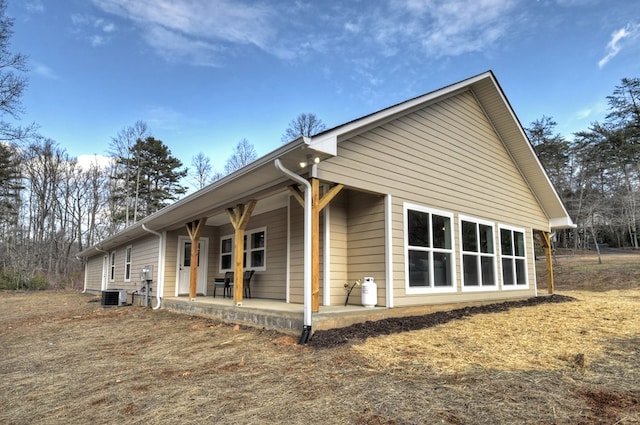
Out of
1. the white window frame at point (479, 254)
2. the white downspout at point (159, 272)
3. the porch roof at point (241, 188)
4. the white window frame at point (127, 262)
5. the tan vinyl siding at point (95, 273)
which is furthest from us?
the tan vinyl siding at point (95, 273)

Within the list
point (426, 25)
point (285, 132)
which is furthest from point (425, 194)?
point (285, 132)

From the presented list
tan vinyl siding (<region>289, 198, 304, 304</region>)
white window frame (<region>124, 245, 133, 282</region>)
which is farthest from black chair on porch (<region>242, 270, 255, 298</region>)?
white window frame (<region>124, 245, 133, 282</region>)

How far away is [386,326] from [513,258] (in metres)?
6.03

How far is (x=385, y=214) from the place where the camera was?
6.61m

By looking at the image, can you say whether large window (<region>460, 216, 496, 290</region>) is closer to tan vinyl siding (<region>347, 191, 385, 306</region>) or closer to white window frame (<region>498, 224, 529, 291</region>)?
white window frame (<region>498, 224, 529, 291</region>)

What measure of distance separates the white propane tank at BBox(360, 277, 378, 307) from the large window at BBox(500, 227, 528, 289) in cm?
482

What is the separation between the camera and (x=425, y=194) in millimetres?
7484

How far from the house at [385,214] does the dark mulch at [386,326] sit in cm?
26

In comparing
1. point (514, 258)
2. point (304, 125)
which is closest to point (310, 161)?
point (514, 258)

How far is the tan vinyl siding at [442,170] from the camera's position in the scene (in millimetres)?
6410

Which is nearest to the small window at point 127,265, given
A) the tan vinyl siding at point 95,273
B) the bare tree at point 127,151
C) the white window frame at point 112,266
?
the white window frame at point 112,266

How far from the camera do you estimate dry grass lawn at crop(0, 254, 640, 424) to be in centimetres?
278

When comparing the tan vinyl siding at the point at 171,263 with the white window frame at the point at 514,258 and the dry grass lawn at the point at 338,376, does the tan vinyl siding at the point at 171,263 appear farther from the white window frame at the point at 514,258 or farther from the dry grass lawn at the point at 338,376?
the white window frame at the point at 514,258

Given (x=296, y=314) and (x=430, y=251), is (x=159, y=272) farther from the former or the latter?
(x=430, y=251)
